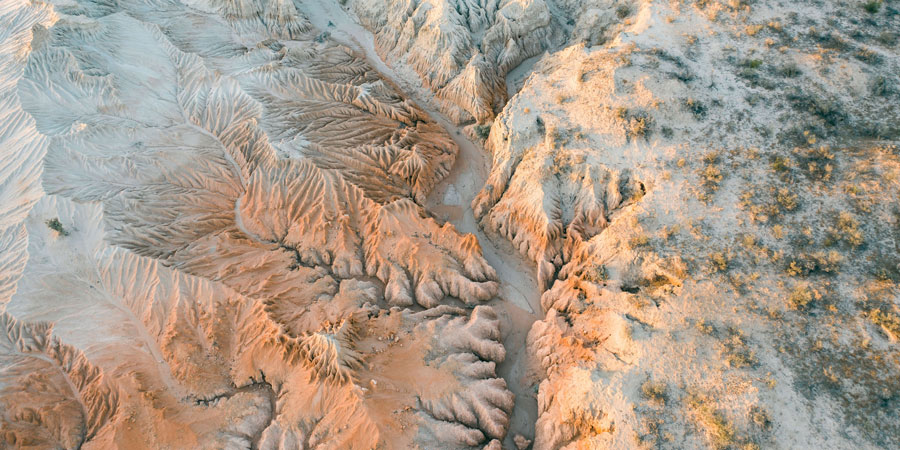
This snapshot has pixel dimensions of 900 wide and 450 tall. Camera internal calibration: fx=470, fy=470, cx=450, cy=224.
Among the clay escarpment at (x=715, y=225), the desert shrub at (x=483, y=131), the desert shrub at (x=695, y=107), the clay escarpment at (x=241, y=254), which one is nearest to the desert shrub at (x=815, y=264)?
the clay escarpment at (x=715, y=225)

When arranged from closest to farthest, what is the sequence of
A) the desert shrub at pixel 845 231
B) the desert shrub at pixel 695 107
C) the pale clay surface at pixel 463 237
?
the pale clay surface at pixel 463 237 → the desert shrub at pixel 845 231 → the desert shrub at pixel 695 107

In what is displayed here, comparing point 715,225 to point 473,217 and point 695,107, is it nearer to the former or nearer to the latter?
point 695,107

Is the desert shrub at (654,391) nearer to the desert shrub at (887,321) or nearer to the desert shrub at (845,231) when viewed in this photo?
the desert shrub at (887,321)

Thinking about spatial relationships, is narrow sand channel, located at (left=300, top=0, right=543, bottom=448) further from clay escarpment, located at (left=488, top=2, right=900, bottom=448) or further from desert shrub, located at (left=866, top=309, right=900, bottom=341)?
desert shrub, located at (left=866, top=309, right=900, bottom=341)

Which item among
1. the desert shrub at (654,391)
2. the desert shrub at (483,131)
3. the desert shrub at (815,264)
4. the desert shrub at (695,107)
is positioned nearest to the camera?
the desert shrub at (654,391)

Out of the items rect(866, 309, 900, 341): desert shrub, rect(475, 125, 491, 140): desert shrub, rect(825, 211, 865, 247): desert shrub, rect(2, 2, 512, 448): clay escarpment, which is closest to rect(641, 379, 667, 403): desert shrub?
rect(2, 2, 512, 448): clay escarpment

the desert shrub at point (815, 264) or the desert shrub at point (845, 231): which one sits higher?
the desert shrub at point (845, 231)

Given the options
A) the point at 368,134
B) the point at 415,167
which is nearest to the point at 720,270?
the point at 415,167

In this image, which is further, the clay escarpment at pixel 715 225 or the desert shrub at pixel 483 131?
the desert shrub at pixel 483 131
